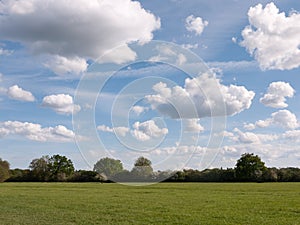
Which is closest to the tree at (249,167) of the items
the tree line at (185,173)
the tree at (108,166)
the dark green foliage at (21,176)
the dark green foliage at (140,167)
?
the tree line at (185,173)

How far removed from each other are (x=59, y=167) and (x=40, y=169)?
25.4 ft

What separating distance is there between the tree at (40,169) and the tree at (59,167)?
1.47 m

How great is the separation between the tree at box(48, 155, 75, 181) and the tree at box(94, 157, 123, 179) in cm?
11702

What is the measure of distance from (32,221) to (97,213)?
5044 millimetres

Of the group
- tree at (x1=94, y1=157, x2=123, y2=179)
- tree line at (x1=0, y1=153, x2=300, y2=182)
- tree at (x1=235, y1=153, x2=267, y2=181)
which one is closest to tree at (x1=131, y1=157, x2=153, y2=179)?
tree at (x1=94, y1=157, x2=123, y2=179)

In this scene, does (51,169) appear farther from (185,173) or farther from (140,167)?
(140,167)

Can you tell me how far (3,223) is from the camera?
72.2 feet

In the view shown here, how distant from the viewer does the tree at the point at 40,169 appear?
155 metres

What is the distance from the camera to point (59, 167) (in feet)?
534

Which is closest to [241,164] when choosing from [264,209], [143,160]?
[143,160]

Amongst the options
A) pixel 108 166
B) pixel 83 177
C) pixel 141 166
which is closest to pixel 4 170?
pixel 83 177

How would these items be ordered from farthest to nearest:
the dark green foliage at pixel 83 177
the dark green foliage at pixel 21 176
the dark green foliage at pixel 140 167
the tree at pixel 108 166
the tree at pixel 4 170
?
the dark green foliage at pixel 21 176, the dark green foliage at pixel 83 177, the tree at pixel 4 170, the dark green foliage at pixel 140 167, the tree at pixel 108 166

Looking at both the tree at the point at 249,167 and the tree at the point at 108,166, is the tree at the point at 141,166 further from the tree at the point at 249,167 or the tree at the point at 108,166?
the tree at the point at 249,167

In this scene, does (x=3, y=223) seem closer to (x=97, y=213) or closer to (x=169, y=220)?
(x=97, y=213)
